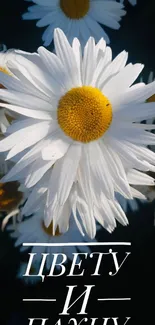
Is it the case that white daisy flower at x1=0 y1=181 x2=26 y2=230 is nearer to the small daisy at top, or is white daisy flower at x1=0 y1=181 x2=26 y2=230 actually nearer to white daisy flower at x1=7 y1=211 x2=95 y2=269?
white daisy flower at x1=7 y1=211 x2=95 y2=269

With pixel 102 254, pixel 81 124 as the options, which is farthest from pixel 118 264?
pixel 81 124

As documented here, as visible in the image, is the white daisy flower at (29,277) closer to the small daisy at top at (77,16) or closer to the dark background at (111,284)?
the dark background at (111,284)

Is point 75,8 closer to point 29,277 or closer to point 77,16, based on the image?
point 77,16

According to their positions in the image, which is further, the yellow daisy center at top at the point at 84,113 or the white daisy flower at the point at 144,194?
the white daisy flower at the point at 144,194

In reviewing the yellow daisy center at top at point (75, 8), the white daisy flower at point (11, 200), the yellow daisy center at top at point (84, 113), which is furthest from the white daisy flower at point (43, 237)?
the yellow daisy center at top at point (75, 8)

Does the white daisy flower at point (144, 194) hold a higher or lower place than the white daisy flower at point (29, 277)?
higher

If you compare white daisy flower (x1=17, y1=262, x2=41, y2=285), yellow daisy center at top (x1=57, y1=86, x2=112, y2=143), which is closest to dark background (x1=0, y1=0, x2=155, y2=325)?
white daisy flower (x1=17, y1=262, x2=41, y2=285)

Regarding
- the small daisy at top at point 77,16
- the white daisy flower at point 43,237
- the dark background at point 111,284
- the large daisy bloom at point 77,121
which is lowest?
the dark background at point 111,284
